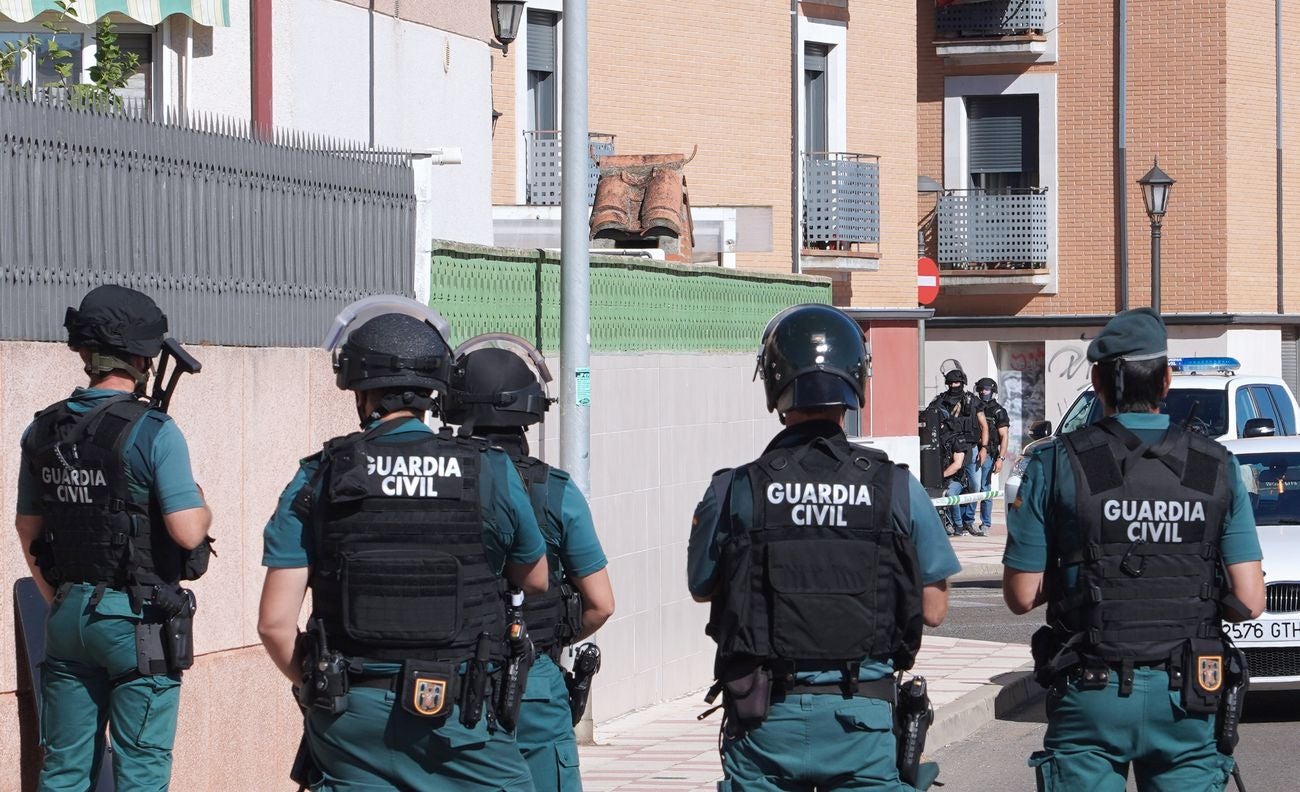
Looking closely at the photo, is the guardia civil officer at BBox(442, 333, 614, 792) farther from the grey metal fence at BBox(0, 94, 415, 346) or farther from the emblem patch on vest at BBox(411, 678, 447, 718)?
the grey metal fence at BBox(0, 94, 415, 346)

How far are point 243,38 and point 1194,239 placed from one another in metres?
23.0

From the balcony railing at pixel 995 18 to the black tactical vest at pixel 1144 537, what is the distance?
28834 millimetres

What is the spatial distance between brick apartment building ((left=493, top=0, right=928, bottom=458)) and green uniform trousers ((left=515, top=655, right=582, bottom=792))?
13.6 m

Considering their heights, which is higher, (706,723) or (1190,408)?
(1190,408)

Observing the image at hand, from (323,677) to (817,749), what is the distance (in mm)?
1190

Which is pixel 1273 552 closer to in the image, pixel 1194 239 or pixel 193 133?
pixel 193 133

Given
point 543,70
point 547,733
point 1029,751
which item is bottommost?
point 1029,751

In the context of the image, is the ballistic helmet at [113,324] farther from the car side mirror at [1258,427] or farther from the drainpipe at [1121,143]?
the drainpipe at [1121,143]

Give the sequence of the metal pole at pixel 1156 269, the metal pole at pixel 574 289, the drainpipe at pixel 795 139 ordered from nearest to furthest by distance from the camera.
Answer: the metal pole at pixel 574 289
the metal pole at pixel 1156 269
the drainpipe at pixel 795 139

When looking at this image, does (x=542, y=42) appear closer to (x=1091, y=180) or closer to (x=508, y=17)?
(x=508, y=17)

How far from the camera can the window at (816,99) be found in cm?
2734

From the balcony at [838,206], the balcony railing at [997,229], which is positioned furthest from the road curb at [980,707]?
the balcony railing at [997,229]

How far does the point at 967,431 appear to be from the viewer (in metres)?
23.4

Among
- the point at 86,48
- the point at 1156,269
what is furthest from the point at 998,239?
the point at 86,48
